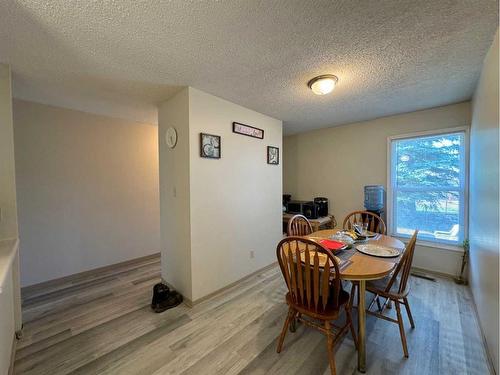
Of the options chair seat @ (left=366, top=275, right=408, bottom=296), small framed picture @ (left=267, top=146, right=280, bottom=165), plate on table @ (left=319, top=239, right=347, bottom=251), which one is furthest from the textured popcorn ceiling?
chair seat @ (left=366, top=275, right=408, bottom=296)

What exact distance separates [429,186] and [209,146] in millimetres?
3054

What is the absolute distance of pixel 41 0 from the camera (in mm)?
1137

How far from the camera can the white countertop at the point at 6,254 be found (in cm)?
116

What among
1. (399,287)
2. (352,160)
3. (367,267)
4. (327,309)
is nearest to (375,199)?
(352,160)

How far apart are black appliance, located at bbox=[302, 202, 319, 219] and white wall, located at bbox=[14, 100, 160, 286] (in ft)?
8.63

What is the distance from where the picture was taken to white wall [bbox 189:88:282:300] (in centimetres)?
229

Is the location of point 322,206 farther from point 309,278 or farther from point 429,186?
point 309,278

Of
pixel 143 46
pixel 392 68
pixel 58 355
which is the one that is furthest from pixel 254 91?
pixel 58 355

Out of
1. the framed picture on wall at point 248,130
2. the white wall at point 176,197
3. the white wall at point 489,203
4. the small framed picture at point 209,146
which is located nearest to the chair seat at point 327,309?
the white wall at point 489,203

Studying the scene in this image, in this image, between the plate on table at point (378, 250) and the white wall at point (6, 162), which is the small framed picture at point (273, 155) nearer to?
the plate on table at point (378, 250)

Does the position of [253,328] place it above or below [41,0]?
below

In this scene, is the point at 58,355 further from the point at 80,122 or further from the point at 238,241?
the point at 80,122

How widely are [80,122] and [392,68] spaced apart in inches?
148

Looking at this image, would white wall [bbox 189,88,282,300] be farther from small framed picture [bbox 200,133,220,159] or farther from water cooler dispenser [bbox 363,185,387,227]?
water cooler dispenser [bbox 363,185,387,227]
